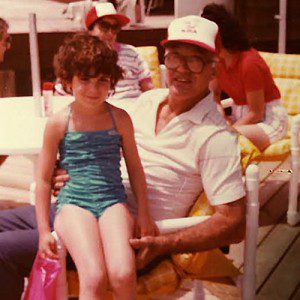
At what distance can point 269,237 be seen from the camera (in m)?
3.74

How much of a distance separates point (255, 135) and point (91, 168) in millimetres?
1726

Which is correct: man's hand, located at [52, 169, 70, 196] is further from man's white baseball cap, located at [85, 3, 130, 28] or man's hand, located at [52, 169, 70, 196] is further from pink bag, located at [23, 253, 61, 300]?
man's white baseball cap, located at [85, 3, 130, 28]

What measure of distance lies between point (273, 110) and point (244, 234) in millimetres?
1663

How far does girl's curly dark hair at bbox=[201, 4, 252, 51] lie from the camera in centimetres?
352

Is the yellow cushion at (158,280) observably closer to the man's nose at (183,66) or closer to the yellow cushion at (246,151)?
the man's nose at (183,66)

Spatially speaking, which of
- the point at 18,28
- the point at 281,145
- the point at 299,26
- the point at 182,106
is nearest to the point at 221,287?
the point at 281,145

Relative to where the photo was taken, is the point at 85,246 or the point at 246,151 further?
the point at 246,151

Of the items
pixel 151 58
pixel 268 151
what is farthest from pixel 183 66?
pixel 151 58

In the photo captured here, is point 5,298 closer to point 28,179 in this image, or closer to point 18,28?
point 28,179

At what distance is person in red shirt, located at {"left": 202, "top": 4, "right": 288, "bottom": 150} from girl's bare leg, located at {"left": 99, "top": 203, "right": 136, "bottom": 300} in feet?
5.51

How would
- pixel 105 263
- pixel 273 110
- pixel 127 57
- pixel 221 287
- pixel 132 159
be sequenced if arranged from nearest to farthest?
pixel 105 263 → pixel 132 159 → pixel 221 287 → pixel 273 110 → pixel 127 57

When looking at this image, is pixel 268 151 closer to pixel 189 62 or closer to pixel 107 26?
pixel 107 26

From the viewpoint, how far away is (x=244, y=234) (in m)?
2.23

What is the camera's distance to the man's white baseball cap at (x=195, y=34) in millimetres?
2176
